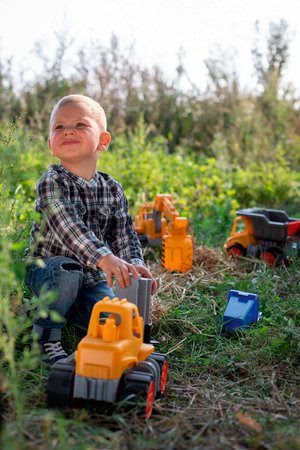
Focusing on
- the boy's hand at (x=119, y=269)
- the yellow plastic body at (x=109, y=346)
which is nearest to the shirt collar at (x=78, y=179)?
the boy's hand at (x=119, y=269)

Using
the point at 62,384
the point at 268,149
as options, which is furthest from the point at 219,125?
the point at 62,384

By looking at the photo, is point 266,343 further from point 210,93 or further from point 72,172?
point 210,93

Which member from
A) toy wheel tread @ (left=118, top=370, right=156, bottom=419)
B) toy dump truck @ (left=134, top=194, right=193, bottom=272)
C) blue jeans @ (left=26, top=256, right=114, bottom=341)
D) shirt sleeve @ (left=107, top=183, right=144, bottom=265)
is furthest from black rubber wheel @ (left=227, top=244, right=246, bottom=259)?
toy wheel tread @ (left=118, top=370, right=156, bottom=419)

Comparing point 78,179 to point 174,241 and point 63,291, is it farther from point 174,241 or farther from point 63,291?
point 174,241

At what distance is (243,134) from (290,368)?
6.16 meters

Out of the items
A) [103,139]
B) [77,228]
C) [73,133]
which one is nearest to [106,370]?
[77,228]

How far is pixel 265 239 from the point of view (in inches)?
177

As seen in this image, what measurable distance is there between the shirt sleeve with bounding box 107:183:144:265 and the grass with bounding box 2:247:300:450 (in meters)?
0.36

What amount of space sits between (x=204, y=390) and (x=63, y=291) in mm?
697

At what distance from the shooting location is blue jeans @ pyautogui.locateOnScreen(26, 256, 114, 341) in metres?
2.64

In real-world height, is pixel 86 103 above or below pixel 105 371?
above

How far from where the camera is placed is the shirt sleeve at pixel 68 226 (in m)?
2.58

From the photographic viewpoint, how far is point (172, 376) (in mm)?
2600

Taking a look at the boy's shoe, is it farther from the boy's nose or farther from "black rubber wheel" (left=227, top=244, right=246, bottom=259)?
"black rubber wheel" (left=227, top=244, right=246, bottom=259)
